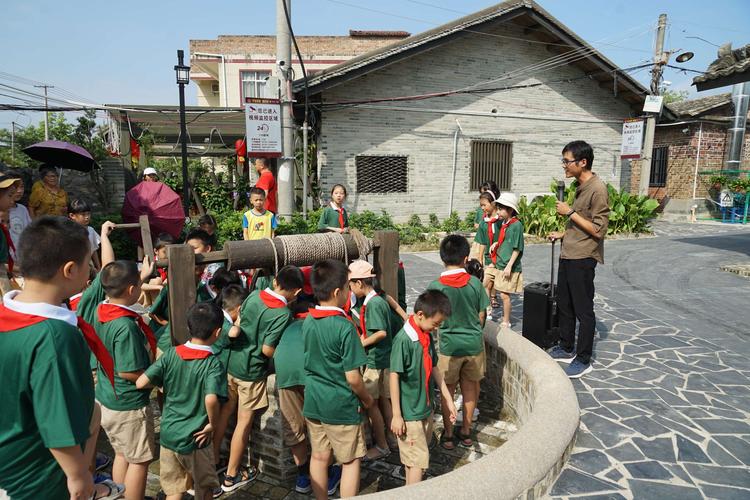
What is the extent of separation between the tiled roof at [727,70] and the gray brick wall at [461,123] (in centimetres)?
671

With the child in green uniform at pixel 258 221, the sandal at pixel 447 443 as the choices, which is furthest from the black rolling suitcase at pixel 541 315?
the child in green uniform at pixel 258 221

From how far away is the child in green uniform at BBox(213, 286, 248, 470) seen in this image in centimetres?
356

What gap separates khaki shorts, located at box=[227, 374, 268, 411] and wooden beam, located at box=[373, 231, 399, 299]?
1249 mm

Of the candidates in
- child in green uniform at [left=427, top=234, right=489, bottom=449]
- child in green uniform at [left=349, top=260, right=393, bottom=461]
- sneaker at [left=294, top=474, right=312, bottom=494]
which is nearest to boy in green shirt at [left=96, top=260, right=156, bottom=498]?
sneaker at [left=294, top=474, right=312, bottom=494]

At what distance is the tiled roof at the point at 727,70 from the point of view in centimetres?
805

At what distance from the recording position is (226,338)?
3.57 m

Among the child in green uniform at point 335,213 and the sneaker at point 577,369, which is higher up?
the child in green uniform at point 335,213

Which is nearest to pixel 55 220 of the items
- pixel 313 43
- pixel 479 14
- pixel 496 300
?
pixel 496 300

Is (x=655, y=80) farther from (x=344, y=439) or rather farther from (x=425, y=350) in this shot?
(x=344, y=439)

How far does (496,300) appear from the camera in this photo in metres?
7.71

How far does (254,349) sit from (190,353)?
62cm

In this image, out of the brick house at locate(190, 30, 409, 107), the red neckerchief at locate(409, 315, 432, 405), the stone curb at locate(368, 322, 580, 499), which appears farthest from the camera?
the brick house at locate(190, 30, 409, 107)

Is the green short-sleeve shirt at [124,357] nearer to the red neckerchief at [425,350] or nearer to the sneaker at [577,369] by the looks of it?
the red neckerchief at [425,350]

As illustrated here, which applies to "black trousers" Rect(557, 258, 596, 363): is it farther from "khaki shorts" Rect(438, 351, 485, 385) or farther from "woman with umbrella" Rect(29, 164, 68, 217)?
"woman with umbrella" Rect(29, 164, 68, 217)
